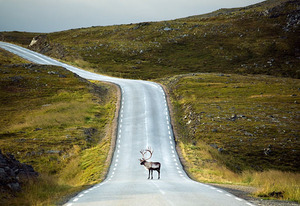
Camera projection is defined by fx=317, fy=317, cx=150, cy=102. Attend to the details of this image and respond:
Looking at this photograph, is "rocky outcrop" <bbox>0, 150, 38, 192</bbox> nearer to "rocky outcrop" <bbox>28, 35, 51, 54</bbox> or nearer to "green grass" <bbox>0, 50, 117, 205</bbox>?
"green grass" <bbox>0, 50, 117, 205</bbox>

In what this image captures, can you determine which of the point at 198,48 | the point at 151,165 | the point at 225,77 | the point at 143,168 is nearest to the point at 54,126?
the point at 143,168

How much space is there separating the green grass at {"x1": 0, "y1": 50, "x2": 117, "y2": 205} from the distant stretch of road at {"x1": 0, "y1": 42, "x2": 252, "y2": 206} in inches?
62.2

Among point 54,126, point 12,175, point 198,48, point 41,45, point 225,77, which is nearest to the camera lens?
point 12,175

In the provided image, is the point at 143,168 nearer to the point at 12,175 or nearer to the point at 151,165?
the point at 151,165

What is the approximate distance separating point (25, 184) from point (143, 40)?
93.0 m

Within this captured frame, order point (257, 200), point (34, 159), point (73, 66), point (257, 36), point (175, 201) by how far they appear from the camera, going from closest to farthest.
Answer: point (175, 201), point (257, 200), point (34, 159), point (73, 66), point (257, 36)

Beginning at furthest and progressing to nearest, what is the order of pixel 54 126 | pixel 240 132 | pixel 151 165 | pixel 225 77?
pixel 225 77 < pixel 54 126 < pixel 240 132 < pixel 151 165

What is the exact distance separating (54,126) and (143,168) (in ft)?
57.7

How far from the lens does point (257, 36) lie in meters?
97.7

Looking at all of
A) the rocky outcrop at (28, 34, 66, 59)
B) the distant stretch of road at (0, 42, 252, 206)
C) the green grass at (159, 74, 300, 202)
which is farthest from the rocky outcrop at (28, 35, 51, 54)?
the green grass at (159, 74, 300, 202)

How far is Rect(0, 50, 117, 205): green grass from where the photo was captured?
22869 mm

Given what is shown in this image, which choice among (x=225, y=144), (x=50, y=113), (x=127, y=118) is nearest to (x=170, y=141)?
(x=225, y=144)

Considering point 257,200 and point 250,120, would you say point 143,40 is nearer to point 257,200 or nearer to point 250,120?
point 250,120

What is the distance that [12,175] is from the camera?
15023 mm
